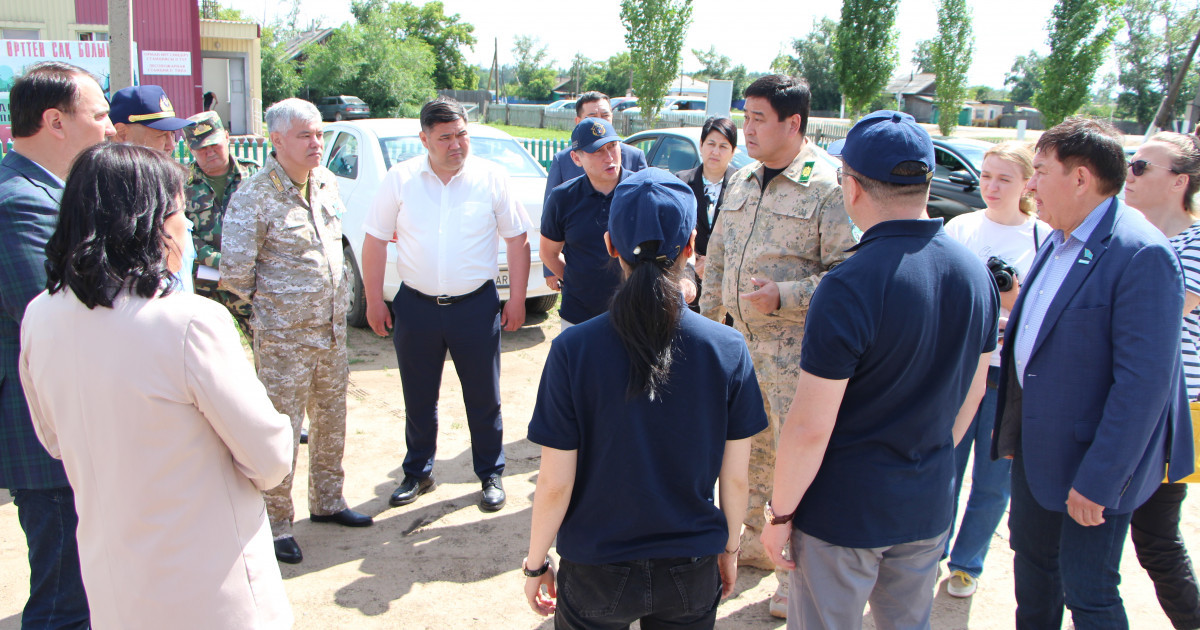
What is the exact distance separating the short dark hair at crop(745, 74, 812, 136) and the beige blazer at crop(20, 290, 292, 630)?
85.3 inches

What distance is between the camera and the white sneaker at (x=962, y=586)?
10.4ft

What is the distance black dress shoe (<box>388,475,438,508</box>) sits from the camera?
391cm

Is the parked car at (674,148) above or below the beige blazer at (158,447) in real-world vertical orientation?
above

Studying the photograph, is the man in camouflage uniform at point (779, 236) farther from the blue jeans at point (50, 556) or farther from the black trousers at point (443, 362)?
the blue jeans at point (50, 556)

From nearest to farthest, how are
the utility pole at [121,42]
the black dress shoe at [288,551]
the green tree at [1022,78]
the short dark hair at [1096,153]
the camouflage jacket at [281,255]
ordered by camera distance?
the short dark hair at [1096,153]
the camouflage jacket at [281,255]
the black dress shoe at [288,551]
the utility pole at [121,42]
the green tree at [1022,78]

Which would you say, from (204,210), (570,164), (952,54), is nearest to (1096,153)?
(570,164)

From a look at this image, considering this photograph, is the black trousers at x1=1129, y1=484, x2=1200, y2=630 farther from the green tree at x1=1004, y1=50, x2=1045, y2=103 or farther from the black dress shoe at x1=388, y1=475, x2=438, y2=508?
the green tree at x1=1004, y1=50, x2=1045, y2=103

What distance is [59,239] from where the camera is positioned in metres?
→ 1.63

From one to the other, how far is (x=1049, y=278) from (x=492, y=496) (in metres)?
2.69

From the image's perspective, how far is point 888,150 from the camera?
1832 millimetres

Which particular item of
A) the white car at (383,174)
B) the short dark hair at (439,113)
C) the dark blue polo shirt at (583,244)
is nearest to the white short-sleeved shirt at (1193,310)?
the dark blue polo shirt at (583,244)

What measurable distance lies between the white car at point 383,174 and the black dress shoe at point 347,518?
2644 millimetres

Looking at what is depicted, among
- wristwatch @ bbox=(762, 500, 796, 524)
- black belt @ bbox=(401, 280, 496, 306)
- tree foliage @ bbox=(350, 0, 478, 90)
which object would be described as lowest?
wristwatch @ bbox=(762, 500, 796, 524)

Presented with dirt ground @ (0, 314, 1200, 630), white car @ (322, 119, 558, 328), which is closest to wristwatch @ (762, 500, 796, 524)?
dirt ground @ (0, 314, 1200, 630)
